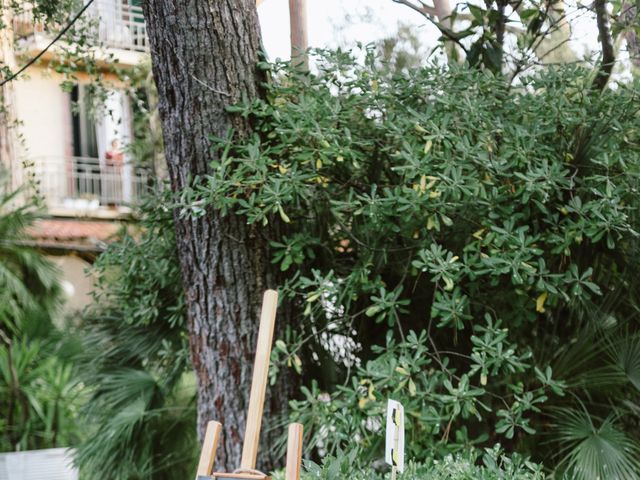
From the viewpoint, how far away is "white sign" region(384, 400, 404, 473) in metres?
3.28

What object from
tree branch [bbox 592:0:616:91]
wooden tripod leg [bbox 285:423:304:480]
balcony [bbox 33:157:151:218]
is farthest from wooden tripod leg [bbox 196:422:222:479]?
balcony [bbox 33:157:151:218]

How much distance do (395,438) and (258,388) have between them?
525mm

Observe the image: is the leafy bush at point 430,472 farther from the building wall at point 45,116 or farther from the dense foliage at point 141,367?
the building wall at point 45,116

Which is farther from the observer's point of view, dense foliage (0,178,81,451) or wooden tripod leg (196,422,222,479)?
dense foliage (0,178,81,451)

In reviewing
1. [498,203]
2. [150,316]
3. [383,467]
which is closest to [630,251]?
[498,203]

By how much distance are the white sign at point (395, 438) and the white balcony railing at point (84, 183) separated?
14239mm

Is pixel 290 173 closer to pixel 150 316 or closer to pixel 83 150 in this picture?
pixel 150 316

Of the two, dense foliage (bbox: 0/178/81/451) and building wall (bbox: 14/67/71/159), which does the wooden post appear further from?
building wall (bbox: 14/67/71/159)

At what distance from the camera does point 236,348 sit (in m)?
5.61

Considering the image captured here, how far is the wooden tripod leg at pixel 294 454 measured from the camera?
3102 millimetres

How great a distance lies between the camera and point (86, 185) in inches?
689

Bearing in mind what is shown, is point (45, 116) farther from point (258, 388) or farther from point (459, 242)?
point (258, 388)

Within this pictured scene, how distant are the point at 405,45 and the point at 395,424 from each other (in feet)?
27.3

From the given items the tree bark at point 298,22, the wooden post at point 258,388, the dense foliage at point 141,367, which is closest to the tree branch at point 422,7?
the tree bark at point 298,22
